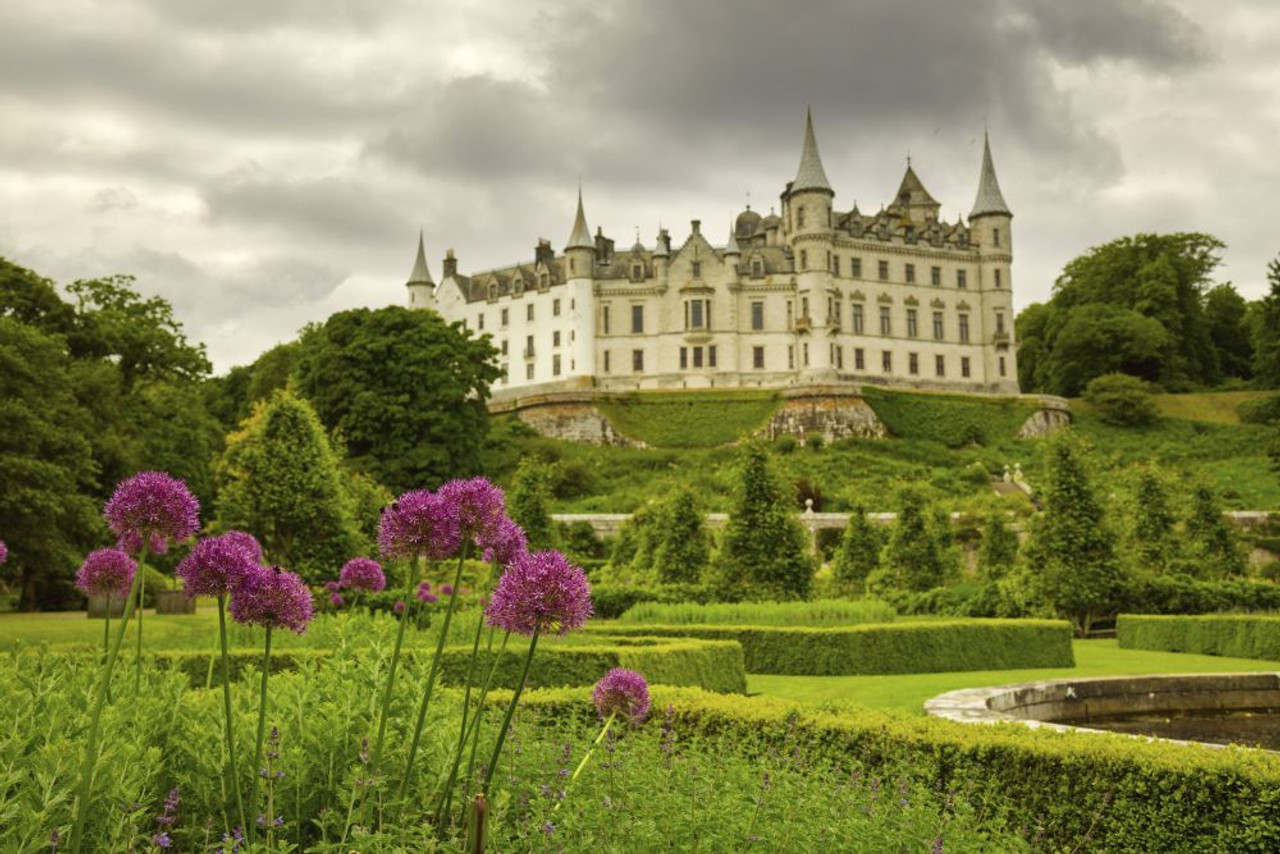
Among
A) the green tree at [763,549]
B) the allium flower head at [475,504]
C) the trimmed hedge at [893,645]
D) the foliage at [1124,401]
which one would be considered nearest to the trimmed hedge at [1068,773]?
the allium flower head at [475,504]

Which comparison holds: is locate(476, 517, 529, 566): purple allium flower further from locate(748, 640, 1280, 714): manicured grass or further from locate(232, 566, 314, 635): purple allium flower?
locate(748, 640, 1280, 714): manicured grass

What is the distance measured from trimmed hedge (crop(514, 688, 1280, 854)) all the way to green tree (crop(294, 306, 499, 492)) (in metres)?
33.2

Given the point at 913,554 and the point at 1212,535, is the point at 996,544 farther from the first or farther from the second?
the point at 1212,535

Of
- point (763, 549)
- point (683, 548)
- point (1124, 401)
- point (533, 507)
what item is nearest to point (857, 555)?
point (683, 548)

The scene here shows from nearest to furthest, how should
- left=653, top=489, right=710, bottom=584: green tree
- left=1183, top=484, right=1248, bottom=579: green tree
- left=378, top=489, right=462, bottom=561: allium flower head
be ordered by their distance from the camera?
left=378, top=489, right=462, bottom=561: allium flower head → left=653, top=489, right=710, bottom=584: green tree → left=1183, top=484, right=1248, bottom=579: green tree

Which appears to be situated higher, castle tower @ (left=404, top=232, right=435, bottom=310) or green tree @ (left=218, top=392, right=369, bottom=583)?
castle tower @ (left=404, top=232, right=435, bottom=310)

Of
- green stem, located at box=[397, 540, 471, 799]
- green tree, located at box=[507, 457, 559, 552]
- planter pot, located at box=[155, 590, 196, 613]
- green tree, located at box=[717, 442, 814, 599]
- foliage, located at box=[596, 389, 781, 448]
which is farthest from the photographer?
foliage, located at box=[596, 389, 781, 448]

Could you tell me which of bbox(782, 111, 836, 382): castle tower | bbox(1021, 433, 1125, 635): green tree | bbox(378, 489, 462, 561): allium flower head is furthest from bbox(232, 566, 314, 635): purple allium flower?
bbox(782, 111, 836, 382): castle tower

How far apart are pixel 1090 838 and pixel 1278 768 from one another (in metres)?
1.11

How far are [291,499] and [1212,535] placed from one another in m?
19.9

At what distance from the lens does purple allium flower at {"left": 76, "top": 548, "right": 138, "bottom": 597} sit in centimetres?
586

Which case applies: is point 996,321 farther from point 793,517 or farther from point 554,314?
point 793,517

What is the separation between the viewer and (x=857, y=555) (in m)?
27.7

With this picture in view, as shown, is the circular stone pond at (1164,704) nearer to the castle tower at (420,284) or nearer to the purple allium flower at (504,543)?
the purple allium flower at (504,543)
